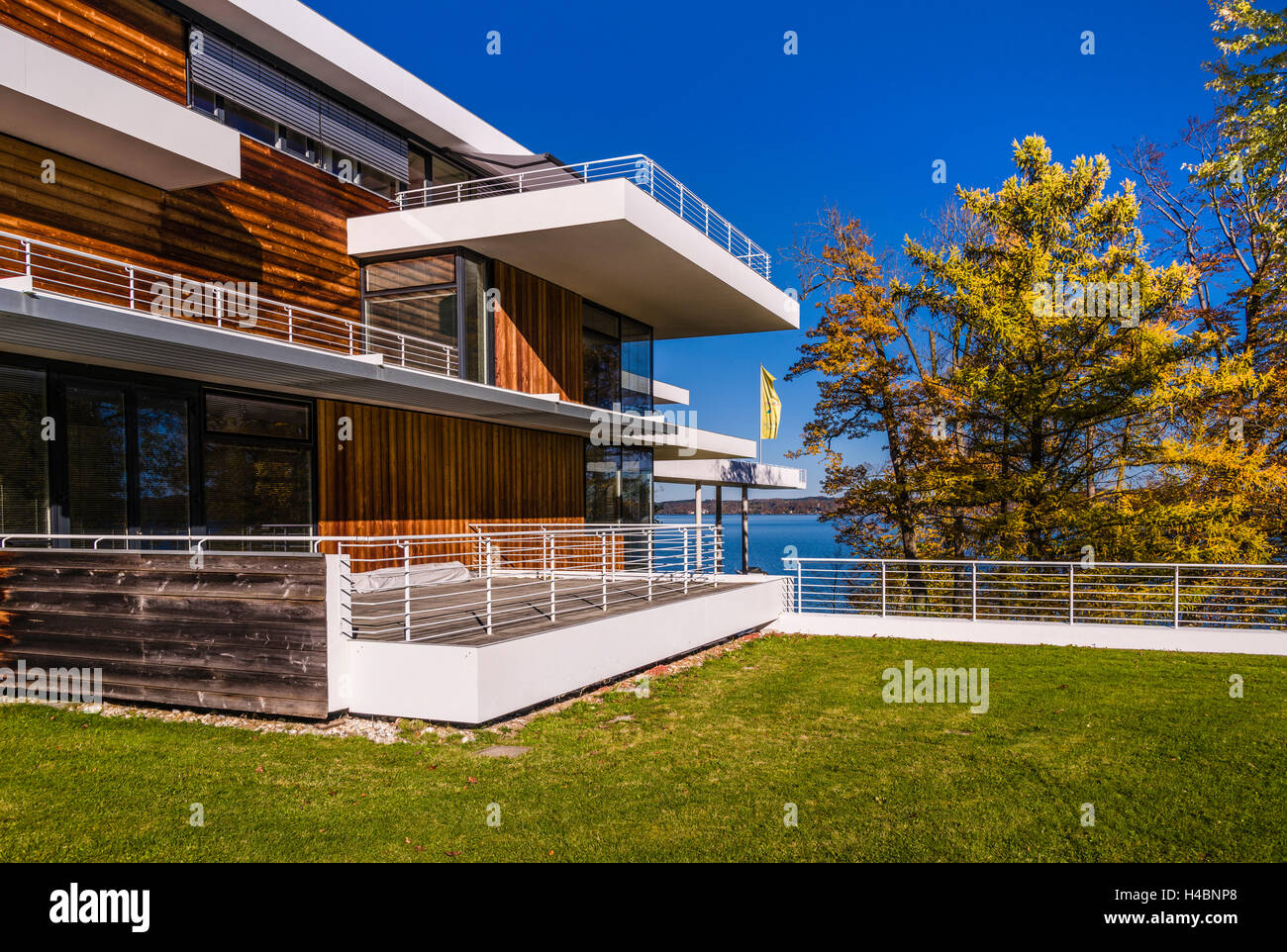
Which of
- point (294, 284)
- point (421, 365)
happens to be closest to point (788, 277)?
point (421, 365)

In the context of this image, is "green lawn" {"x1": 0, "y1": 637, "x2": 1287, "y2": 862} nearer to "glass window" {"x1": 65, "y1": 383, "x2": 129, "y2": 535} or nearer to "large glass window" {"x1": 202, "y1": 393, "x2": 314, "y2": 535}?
"glass window" {"x1": 65, "y1": 383, "x2": 129, "y2": 535}

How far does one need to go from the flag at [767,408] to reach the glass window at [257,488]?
40.6 ft

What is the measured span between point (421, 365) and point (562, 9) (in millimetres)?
8936

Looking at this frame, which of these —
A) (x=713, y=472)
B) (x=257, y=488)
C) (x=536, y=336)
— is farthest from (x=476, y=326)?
(x=713, y=472)

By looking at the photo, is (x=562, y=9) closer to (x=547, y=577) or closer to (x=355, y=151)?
(x=355, y=151)

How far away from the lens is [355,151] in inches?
533

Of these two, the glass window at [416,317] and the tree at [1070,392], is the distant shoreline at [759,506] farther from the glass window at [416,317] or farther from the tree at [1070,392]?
the glass window at [416,317]

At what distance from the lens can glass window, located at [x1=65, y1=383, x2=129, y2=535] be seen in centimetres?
883

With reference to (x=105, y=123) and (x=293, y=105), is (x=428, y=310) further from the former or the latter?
(x=105, y=123)

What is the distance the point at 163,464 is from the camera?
31.7 feet

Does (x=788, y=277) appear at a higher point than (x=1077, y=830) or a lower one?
higher

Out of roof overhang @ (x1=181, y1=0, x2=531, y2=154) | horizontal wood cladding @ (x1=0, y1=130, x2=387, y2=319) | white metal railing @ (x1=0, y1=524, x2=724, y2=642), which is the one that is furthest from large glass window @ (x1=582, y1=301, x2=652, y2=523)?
horizontal wood cladding @ (x1=0, y1=130, x2=387, y2=319)

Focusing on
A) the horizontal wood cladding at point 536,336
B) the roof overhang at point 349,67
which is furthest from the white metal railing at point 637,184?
the horizontal wood cladding at point 536,336

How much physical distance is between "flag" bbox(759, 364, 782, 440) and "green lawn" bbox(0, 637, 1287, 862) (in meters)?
12.7
